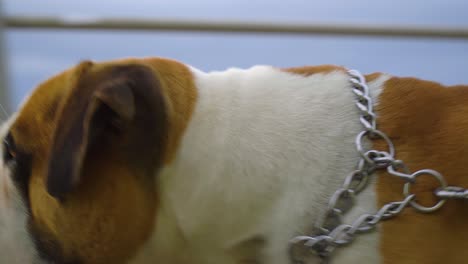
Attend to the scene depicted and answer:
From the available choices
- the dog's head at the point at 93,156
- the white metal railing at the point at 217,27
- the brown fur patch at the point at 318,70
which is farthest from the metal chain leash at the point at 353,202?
the white metal railing at the point at 217,27

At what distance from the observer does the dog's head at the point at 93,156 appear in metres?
0.87

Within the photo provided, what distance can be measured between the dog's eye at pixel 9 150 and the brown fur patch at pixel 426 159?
562 millimetres

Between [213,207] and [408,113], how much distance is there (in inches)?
12.7

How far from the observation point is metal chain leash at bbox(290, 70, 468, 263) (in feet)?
2.81

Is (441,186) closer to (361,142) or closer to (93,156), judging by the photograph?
(361,142)

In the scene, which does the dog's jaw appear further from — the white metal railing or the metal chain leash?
the white metal railing

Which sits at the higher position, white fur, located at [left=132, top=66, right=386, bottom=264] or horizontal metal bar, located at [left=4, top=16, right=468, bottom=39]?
horizontal metal bar, located at [left=4, top=16, right=468, bottom=39]

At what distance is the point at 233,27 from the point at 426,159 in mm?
1486

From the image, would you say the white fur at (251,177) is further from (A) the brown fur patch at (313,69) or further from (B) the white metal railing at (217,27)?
(B) the white metal railing at (217,27)

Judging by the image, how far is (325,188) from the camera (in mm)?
893

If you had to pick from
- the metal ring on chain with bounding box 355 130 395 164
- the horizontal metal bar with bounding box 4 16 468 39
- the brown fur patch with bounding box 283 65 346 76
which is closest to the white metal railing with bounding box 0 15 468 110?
the horizontal metal bar with bounding box 4 16 468 39

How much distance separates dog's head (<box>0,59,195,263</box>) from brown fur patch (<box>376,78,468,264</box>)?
1.05 feet

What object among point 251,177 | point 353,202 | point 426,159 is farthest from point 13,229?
point 426,159

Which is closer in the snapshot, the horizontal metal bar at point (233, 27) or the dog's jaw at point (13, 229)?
the dog's jaw at point (13, 229)
